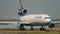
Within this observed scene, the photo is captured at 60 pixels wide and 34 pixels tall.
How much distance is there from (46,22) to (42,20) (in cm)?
27

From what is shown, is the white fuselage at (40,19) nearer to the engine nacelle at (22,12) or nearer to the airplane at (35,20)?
the airplane at (35,20)

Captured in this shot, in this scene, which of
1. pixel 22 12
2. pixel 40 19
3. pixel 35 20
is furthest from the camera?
pixel 22 12

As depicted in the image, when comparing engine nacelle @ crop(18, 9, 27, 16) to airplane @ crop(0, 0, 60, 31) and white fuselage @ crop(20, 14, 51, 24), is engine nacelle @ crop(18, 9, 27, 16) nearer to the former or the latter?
airplane @ crop(0, 0, 60, 31)

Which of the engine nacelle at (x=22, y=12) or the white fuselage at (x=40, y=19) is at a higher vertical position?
the engine nacelle at (x=22, y=12)

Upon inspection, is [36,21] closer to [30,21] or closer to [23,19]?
[30,21]

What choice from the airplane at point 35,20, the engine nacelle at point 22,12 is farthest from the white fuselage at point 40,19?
the engine nacelle at point 22,12

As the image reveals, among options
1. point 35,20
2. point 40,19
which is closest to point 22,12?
point 35,20

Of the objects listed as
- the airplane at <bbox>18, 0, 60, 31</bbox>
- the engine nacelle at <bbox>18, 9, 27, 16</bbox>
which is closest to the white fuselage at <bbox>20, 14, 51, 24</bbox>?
the airplane at <bbox>18, 0, 60, 31</bbox>

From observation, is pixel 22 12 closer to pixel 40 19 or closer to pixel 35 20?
pixel 35 20

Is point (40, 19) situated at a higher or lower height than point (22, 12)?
lower

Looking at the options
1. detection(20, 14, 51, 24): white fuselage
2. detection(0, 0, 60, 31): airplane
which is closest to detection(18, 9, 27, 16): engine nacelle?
detection(0, 0, 60, 31): airplane

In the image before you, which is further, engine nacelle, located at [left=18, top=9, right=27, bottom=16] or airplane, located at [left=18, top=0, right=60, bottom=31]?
engine nacelle, located at [left=18, top=9, right=27, bottom=16]

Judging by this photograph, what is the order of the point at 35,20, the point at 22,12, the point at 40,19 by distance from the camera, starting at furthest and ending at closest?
the point at 22,12 → the point at 35,20 → the point at 40,19

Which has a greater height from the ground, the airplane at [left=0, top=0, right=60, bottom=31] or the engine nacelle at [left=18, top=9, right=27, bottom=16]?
the engine nacelle at [left=18, top=9, right=27, bottom=16]
